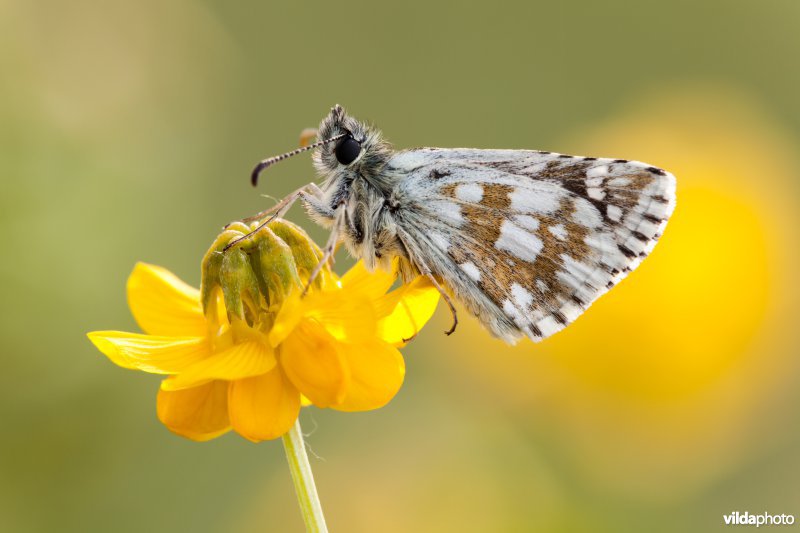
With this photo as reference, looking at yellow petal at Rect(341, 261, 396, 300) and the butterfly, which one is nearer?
yellow petal at Rect(341, 261, 396, 300)

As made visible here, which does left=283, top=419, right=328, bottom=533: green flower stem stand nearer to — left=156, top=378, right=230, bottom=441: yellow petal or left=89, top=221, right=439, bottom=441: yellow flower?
left=89, top=221, right=439, bottom=441: yellow flower

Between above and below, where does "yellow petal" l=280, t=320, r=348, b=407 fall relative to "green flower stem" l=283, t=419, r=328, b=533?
above

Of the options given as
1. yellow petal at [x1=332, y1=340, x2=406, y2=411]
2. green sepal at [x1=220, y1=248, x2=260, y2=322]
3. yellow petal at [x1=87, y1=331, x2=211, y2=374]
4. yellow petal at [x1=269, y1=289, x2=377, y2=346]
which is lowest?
yellow petal at [x1=332, y1=340, x2=406, y2=411]

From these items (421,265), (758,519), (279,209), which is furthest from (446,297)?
(758,519)

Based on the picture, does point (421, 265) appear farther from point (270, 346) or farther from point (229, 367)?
point (229, 367)

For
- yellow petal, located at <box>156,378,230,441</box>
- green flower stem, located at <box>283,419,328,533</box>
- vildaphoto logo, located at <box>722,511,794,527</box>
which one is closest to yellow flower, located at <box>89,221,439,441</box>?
yellow petal, located at <box>156,378,230,441</box>

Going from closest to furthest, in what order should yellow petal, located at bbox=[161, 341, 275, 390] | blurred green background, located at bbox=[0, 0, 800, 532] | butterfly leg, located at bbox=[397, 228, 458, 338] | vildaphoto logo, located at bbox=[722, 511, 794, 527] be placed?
yellow petal, located at bbox=[161, 341, 275, 390] < butterfly leg, located at bbox=[397, 228, 458, 338] < blurred green background, located at bbox=[0, 0, 800, 532] < vildaphoto logo, located at bbox=[722, 511, 794, 527]

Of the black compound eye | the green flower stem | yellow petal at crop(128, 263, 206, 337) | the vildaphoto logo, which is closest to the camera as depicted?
the green flower stem

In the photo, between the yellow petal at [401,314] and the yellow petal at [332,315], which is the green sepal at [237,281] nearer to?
the yellow petal at [332,315]

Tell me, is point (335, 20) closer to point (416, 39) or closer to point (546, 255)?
point (416, 39)
